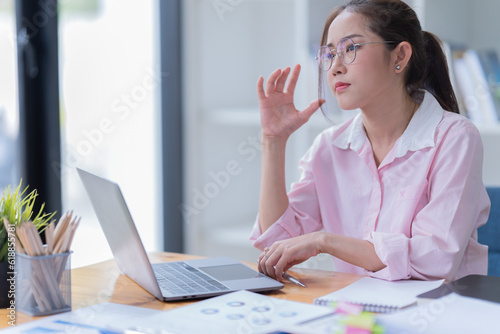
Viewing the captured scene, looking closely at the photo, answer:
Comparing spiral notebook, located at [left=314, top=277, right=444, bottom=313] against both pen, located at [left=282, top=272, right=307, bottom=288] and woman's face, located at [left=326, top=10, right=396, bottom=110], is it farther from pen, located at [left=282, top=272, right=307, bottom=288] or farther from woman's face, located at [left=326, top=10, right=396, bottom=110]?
woman's face, located at [left=326, top=10, right=396, bottom=110]

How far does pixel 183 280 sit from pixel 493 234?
0.78 m

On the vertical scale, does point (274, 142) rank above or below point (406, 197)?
above

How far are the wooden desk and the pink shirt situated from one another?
0.11m

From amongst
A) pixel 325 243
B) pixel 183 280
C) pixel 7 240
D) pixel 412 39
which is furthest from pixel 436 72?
pixel 7 240

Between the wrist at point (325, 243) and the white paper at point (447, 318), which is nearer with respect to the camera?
the white paper at point (447, 318)

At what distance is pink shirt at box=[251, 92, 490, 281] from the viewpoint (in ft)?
4.01

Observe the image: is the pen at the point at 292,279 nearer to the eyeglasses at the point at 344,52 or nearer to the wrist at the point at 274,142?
Answer: the wrist at the point at 274,142

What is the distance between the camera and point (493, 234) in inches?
59.4

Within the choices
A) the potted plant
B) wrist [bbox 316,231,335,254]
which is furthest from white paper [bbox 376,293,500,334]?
the potted plant

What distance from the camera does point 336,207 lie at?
5.25ft

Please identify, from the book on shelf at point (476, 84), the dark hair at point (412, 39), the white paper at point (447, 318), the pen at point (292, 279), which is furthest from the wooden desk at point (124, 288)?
the book on shelf at point (476, 84)

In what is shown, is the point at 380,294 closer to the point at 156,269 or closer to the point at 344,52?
the point at 156,269

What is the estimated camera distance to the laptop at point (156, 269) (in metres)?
1.02

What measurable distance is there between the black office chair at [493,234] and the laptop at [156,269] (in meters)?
0.62
